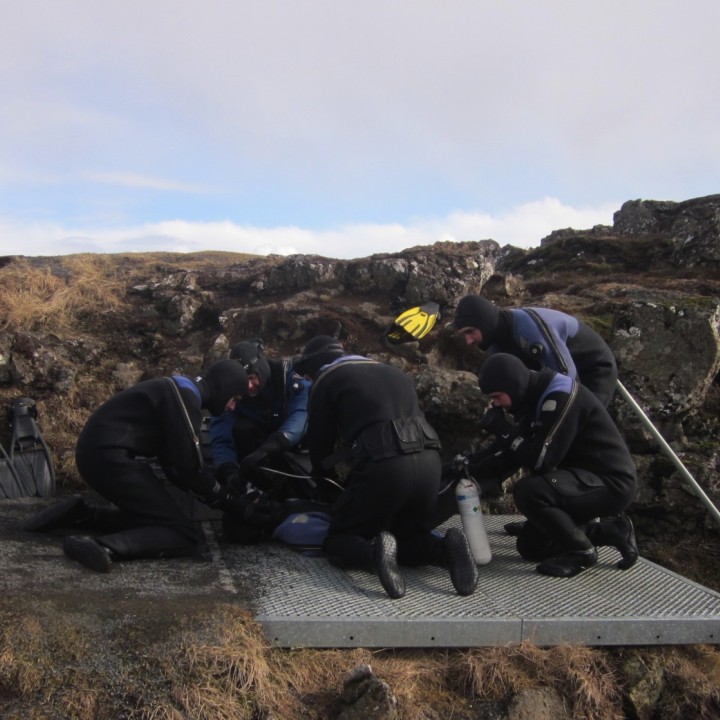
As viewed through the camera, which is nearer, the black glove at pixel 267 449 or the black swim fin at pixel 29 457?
the black glove at pixel 267 449

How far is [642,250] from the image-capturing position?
11.4 metres

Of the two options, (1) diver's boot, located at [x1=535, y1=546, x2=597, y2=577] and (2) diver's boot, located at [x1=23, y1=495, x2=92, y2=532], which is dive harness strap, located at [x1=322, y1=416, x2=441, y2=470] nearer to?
(1) diver's boot, located at [x1=535, y1=546, x2=597, y2=577]

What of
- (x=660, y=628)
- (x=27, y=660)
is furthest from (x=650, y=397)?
(x=27, y=660)

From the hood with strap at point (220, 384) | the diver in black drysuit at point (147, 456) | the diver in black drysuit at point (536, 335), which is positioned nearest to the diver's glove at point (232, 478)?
the diver in black drysuit at point (147, 456)

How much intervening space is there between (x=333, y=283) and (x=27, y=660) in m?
6.92

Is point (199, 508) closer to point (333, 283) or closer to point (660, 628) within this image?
point (660, 628)

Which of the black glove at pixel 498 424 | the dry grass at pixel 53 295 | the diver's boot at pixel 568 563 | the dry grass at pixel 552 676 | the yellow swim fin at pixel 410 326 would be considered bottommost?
the dry grass at pixel 552 676

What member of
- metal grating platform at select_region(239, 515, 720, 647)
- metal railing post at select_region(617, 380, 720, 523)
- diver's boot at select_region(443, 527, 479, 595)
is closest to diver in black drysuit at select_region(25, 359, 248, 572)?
metal grating platform at select_region(239, 515, 720, 647)

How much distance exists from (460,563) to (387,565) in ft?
1.61

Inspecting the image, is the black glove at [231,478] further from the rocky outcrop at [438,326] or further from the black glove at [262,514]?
the rocky outcrop at [438,326]

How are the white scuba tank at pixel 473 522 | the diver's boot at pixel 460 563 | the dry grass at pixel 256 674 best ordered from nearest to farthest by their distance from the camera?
the dry grass at pixel 256 674
the diver's boot at pixel 460 563
the white scuba tank at pixel 473 522

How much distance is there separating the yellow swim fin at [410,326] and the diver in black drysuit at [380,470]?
Answer: 128 inches

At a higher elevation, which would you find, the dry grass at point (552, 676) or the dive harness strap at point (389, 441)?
the dive harness strap at point (389, 441)

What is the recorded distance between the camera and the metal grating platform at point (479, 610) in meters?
3.65
